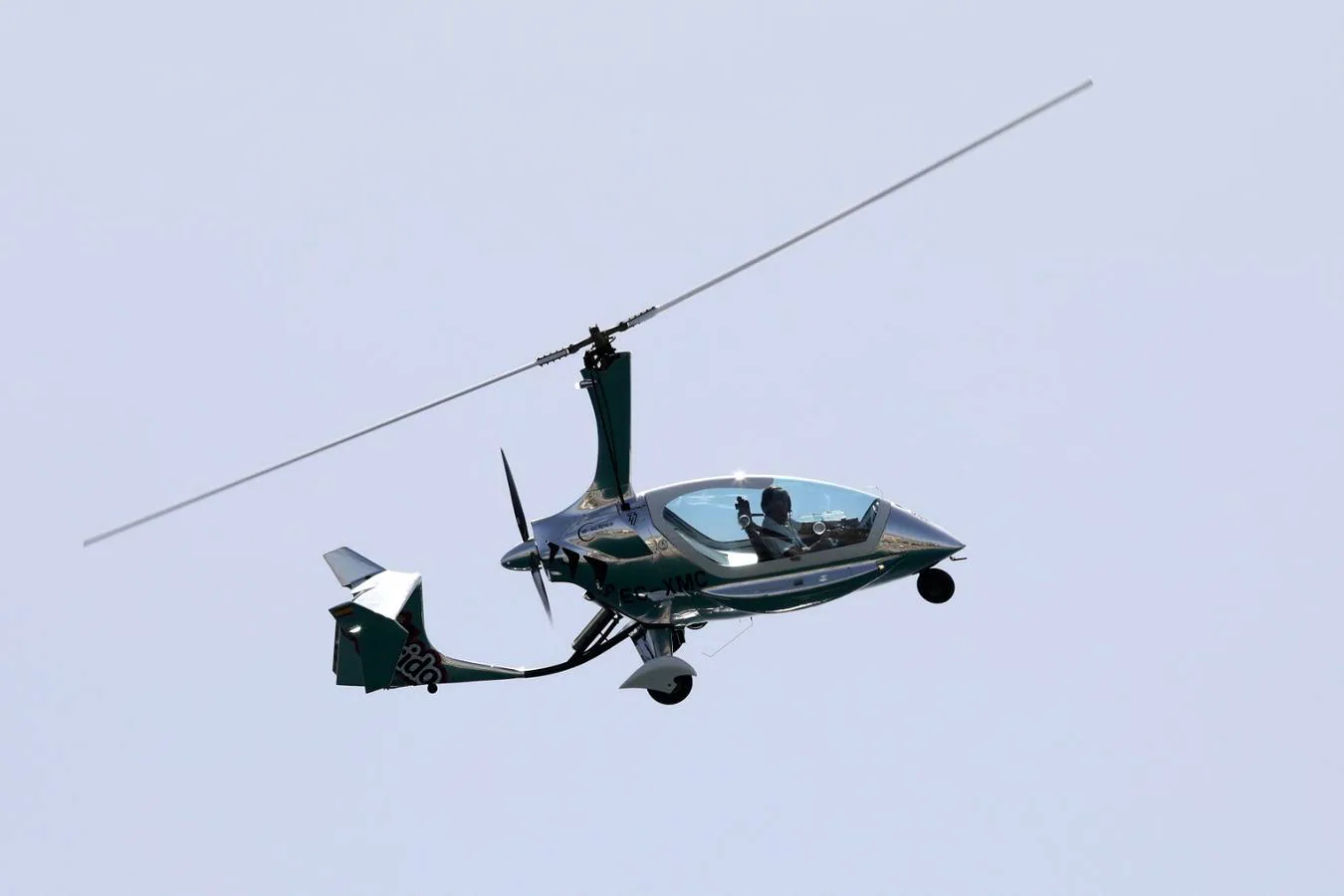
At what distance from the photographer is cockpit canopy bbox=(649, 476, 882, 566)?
38906 mm

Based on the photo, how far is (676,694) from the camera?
3881 cm

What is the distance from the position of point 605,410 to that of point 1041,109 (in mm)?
10230

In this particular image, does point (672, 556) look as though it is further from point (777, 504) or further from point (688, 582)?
point (777, 504)

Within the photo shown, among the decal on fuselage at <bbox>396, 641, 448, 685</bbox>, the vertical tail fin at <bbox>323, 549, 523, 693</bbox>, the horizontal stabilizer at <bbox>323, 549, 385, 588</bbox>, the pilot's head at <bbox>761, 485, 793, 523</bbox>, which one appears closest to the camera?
the vertical tail fin at <bbox>323, 549, 523, 693</bbox>

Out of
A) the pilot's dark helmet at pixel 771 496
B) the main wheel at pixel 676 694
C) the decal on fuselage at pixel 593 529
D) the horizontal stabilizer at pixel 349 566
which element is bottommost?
the main wheel at pixel 676 694

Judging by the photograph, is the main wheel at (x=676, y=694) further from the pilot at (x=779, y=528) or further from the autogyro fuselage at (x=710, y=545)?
the pilot at (x=779, y=528)

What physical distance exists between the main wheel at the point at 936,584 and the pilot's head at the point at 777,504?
2.80m

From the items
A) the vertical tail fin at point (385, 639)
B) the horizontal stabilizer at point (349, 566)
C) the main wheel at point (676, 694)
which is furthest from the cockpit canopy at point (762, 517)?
the horizontal stabilizer at point (349, 566)

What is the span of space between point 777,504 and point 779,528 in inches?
18.0

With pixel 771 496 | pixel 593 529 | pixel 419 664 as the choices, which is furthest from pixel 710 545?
pixel 419 664

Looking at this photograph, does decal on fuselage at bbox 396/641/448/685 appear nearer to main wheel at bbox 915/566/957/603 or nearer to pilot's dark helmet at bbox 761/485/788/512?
pilot's dark helmet at bbox 761/485/788/512

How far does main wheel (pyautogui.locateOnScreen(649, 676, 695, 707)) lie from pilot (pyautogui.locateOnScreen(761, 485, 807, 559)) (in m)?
2.88

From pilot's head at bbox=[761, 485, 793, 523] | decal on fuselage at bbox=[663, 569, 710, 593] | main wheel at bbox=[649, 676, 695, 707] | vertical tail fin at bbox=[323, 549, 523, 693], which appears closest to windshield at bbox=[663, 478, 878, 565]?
pilot's head at bbox=[761, 485, 793, 523]

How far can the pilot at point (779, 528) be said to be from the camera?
38.9m
